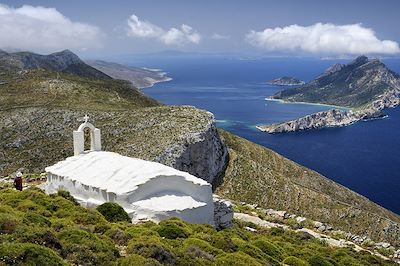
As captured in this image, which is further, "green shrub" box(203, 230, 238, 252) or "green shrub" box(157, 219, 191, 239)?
"green shrub" box(157, 219, 191, 239)

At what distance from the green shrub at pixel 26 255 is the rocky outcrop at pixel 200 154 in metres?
46.2

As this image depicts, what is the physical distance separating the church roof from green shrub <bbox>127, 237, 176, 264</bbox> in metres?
10.2

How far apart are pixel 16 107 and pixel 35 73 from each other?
43125mm

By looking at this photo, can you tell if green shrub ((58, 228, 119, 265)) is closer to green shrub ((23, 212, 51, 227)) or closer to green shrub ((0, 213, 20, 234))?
green shrub ((0, 213, 20, 234))

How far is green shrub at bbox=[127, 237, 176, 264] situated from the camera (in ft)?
57.0

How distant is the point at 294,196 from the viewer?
228ft

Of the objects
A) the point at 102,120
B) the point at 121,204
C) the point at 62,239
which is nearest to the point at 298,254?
the point at 121,204

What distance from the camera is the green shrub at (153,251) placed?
17375mm

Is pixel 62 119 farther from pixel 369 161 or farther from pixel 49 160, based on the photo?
pixel 369 161

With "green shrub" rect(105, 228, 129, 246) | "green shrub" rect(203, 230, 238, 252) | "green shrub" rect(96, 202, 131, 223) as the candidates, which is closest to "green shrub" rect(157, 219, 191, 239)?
"green shrub" rect(203, 230, 238, 252)

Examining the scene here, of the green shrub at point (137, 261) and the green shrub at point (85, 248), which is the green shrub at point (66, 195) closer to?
the green shrub at point (85, 248)

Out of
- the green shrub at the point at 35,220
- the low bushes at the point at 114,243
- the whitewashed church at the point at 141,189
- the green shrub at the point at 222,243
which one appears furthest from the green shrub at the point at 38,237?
the whitewashed church at the point at 141,189

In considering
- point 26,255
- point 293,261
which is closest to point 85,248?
point 26,255

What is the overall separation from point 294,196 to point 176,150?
61.1 ft
